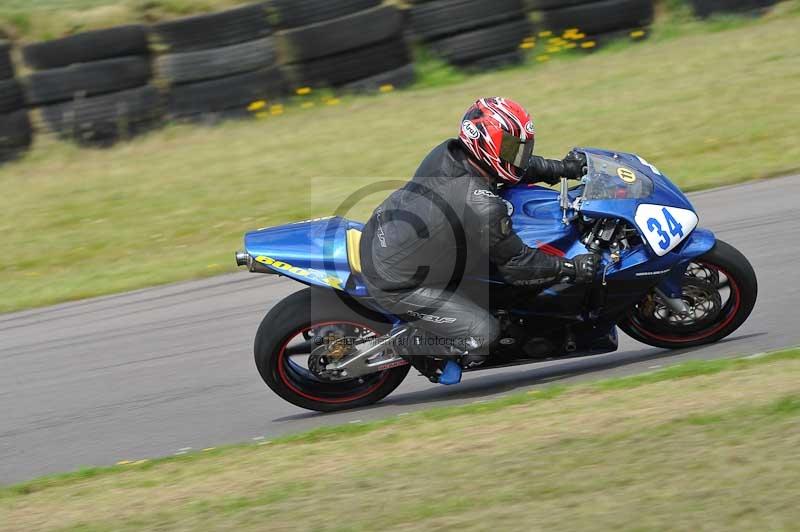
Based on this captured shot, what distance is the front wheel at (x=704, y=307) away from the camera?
5.89 m

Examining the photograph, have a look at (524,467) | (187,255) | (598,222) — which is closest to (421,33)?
(187,255)

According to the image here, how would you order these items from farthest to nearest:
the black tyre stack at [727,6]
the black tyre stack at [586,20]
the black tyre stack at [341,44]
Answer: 1. the black tyre stack at [727,6]
2. the black tyre stack at [586,20]
3. the black tyre stack at [341,44]

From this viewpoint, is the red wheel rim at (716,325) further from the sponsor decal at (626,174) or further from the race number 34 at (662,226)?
the sponsor decal at (626,174)

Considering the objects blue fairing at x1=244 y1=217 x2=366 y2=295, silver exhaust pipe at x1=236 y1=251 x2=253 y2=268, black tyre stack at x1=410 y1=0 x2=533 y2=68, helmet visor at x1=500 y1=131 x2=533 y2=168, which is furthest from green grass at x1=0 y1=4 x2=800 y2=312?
helmet visor at x1=500 y1=131 x2=533 y2=168

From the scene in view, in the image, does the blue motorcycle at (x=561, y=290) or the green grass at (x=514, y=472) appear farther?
the blue motorcycle at (x=561, y=290)

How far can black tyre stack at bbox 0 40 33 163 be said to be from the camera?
12547mm

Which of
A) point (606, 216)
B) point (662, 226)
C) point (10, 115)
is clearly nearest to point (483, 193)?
point (606, 216)

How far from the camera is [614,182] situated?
5703 millimetres

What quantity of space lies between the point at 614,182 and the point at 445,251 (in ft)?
3.22

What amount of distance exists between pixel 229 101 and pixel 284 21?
47.2 inches

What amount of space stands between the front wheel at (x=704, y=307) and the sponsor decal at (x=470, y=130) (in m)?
1.40

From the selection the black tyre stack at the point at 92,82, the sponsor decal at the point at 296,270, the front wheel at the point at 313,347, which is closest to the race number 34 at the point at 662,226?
the front wheel at the point at 313,347

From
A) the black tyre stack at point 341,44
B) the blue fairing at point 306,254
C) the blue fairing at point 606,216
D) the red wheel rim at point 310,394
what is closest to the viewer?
the blue fairing at point 606,216

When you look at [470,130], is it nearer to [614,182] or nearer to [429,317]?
[614,182]
